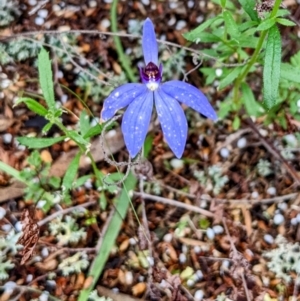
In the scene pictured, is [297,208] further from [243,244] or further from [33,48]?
[33,48]

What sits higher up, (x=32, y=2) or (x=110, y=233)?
(x=32, y=2)

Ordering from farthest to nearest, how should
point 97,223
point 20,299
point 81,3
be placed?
1. point 81,3
2. point 97,223
3. point 20,299

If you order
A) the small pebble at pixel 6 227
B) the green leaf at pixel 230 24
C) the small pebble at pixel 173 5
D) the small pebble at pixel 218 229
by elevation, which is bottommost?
the small pebble at pixel 218 229

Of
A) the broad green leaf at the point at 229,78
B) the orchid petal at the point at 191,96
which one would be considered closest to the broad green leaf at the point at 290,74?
the broad green leaf at the point at 229,78

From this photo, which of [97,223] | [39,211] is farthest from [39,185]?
[97,223]

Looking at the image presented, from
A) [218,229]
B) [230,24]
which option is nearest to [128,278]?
[218,229]

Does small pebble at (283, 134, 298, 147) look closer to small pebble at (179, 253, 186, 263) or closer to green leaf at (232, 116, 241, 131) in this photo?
green leaf at (232, 116, 241, 131)

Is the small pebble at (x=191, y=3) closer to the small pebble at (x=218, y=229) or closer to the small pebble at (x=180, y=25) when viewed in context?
the small pebble at (x=180, y=25)

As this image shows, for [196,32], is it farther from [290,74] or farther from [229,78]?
[290,74]
